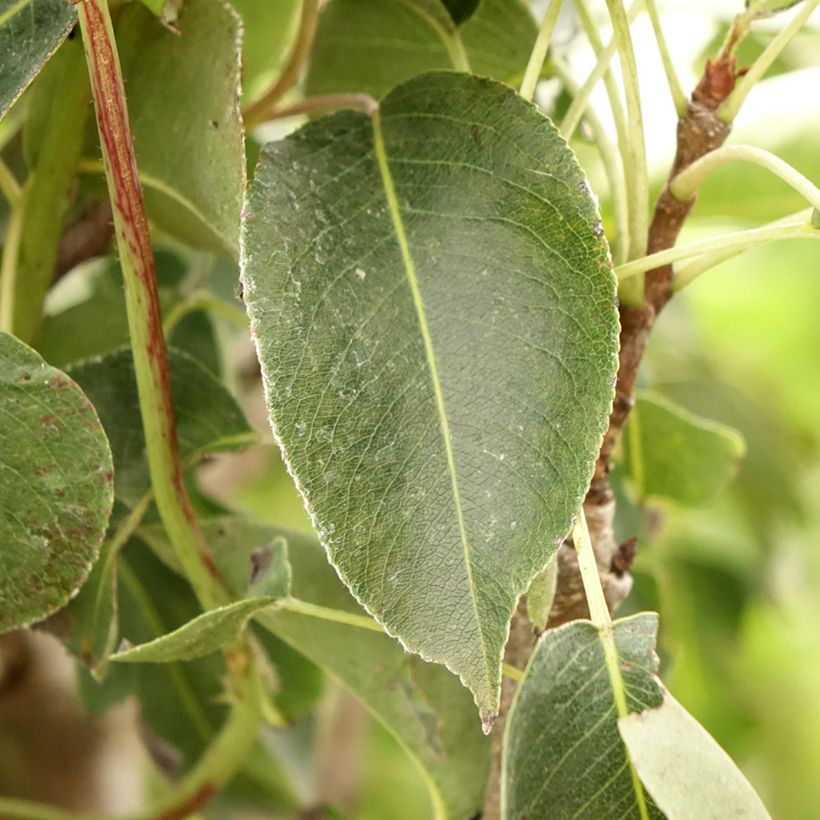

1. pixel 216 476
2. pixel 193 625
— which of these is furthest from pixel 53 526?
pixel 216 476

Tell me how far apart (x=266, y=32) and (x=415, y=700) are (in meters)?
0.32

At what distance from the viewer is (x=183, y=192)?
386 millimetres

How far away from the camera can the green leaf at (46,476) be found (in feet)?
1.08

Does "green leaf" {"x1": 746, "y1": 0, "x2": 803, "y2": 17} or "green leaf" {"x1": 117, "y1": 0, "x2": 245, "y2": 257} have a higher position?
"green leaf" {"x1": 746, "y1": 0, "x2": 803, "y2": 17}

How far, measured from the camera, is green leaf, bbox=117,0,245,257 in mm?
339

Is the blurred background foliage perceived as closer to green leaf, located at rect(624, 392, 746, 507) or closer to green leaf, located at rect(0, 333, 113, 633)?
green leaf, located at rect(624, 392, 746, 507)

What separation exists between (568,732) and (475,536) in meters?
0.07

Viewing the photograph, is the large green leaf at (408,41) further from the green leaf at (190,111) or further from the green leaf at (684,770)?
the green leaf at (684,770)

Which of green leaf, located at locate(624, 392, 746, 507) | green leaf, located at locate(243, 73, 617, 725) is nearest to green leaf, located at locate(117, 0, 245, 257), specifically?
green leaf, located at locate(243, 73, 617, 725)

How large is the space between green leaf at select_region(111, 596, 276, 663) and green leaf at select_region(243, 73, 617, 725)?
0.18ft

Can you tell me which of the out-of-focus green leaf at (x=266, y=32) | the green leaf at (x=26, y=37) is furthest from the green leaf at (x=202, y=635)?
the out-of-focus green leaf at (x=266, y=32)

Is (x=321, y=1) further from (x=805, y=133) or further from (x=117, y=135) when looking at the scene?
(x=805, y=133)

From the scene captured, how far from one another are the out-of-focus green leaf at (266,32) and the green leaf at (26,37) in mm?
161

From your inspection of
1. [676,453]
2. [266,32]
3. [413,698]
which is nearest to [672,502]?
[676,453]
